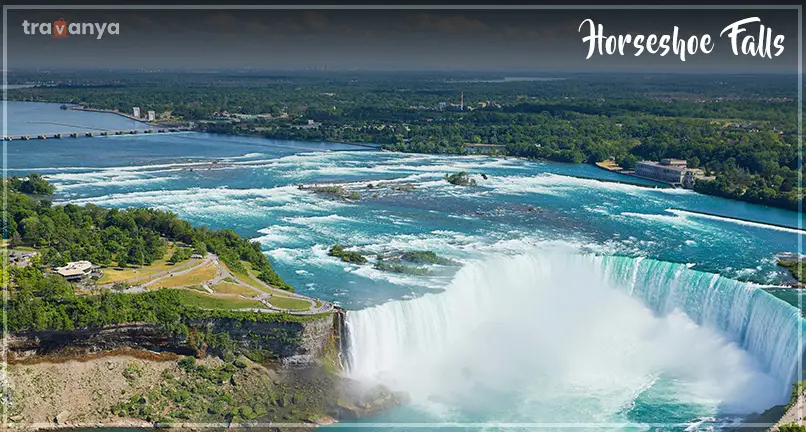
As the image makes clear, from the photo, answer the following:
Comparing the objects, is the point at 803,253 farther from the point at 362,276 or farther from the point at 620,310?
the point at 362,276

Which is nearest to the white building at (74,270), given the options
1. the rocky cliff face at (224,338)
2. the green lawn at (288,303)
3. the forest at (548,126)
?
the rocky cliff face at (224,338)

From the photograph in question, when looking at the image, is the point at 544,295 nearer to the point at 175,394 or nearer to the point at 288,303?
the point at 288,303

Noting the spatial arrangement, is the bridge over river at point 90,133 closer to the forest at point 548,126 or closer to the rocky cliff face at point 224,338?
the forest at point 548,126

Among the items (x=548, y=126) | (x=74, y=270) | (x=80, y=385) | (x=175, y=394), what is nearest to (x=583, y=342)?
(x=175, y=394)

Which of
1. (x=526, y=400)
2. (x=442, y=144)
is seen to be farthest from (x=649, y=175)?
(x=526, y=400)

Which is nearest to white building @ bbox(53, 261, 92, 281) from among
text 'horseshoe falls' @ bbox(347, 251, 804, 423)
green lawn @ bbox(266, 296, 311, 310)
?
green lawn @ bbox(266, 296, 311, 310)

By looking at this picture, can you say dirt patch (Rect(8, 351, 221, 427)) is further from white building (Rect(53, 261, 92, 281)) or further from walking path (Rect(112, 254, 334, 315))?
white building (Rect(53, 261, 92, 281))
